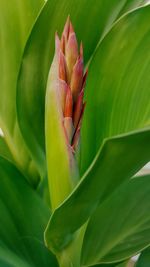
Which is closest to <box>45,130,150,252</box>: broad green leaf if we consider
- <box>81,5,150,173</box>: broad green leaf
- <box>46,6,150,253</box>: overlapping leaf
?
<box>46,6,150,253</box>: overlapping leaf

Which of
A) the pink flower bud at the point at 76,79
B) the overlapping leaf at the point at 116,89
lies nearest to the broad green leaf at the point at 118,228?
the overlapping leaf at the point at 116,89

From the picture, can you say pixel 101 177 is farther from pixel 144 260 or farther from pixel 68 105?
pixel 144 260

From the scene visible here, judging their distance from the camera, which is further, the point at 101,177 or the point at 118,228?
the point at 118,228

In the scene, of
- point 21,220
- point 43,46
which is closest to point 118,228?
point 21,220

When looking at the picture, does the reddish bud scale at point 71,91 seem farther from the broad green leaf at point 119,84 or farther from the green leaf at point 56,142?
the broad green leaf at point 119,84

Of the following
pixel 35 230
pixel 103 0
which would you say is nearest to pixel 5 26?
pixel 103 0

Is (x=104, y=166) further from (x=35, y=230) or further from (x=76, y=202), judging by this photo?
(x=35, y=230)
